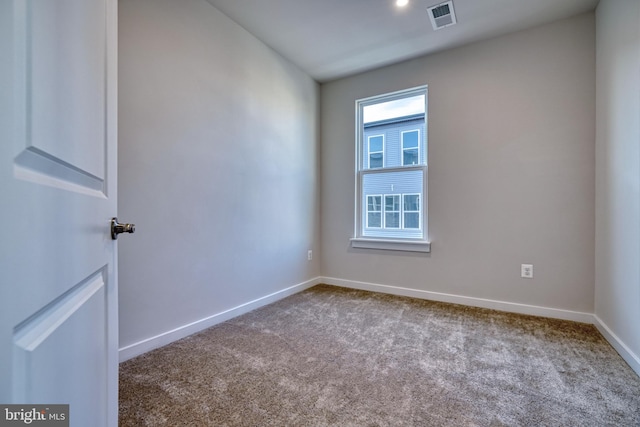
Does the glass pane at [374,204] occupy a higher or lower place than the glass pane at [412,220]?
higher

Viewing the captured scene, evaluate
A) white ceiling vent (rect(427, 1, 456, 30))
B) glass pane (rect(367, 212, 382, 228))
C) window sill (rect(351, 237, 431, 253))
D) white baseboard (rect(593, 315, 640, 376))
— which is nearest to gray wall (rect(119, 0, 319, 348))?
window sill (rect(351, 237, 431, 253))

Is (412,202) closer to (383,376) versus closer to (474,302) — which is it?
(474,302)

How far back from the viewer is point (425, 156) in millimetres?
3160

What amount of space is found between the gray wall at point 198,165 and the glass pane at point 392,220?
1.10 meters

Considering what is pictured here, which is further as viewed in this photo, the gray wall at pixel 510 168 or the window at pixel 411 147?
the window at pixel 411 147

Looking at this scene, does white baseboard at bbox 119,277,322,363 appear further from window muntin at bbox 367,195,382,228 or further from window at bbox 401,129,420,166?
window at bbox 401,129,420,166

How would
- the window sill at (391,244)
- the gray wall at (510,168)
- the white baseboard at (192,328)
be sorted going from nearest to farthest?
1. the white baseboard at (192,328)
2. the gray wall at (510,168)
3. the window sill at (391,244)

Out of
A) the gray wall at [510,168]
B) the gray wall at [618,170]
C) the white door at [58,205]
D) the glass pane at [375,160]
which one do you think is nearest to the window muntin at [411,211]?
the gray wall at [510,168]

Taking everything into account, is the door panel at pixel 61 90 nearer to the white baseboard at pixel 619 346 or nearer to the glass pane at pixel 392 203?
the white baseboard at pixel 619 346

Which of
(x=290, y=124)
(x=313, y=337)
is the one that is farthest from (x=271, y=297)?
(x=290, y=124)

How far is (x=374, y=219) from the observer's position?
3506 mm

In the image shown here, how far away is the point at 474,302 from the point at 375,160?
1866mm

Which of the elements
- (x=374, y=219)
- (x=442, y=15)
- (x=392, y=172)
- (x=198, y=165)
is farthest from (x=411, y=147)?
(x=198, y=165)

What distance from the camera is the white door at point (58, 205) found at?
401 millimetres
